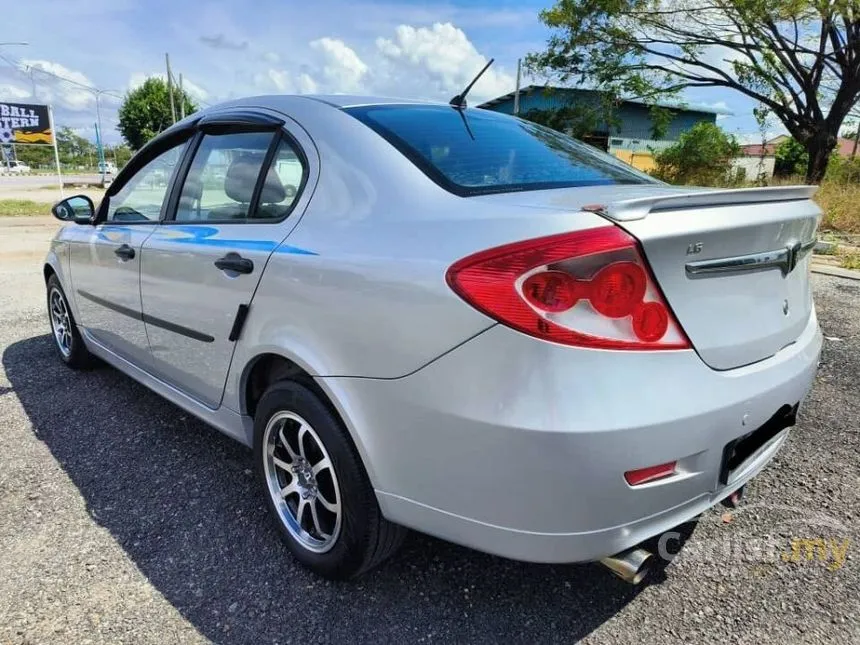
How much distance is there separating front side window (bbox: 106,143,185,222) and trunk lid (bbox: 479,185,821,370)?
1951 mm

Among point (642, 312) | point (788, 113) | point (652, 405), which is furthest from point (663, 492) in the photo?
point (788, 113)

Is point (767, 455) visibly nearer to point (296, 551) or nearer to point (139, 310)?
point (296, 551)

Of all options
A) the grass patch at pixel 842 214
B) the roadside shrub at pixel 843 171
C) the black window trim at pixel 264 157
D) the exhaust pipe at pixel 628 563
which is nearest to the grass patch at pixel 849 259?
the grass patch at pixel 842 214

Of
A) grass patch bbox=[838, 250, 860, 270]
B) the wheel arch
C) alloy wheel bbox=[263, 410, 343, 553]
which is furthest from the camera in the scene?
grass patch bbox=[838, 250, 860, 270]

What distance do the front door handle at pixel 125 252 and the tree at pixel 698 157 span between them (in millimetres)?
24680

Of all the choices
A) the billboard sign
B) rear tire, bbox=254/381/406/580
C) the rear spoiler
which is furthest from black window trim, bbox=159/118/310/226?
the billboard sign

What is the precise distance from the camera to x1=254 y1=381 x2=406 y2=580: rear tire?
191 centimetres

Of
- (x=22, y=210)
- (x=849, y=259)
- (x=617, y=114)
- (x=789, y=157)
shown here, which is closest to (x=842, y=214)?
(x=849, y=259)

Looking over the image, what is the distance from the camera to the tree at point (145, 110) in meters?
48.2

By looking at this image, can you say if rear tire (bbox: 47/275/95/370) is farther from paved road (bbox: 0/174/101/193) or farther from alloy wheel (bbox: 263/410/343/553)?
paved road (bbox: 0/174/101/193)

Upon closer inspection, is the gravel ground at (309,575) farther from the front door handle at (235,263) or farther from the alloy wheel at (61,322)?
the alloy wheel at (61,322)

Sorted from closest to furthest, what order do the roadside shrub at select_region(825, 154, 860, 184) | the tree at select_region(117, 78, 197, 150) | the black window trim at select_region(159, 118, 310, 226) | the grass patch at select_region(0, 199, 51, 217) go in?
the black window trim at select_region(159, 118, 310, 226) < the grass patch at select_region(0, 199, 51, 217) < the roadside shrub at select_region(825, 154, 860, 184) < the tree at select_region(117, 78, 197, 150)

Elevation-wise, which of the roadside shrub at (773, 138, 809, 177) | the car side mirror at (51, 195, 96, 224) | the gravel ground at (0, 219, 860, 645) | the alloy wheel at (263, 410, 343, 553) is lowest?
the gravel ground at (0, 219, 860, 645)

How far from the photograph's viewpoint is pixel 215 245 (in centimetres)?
237
